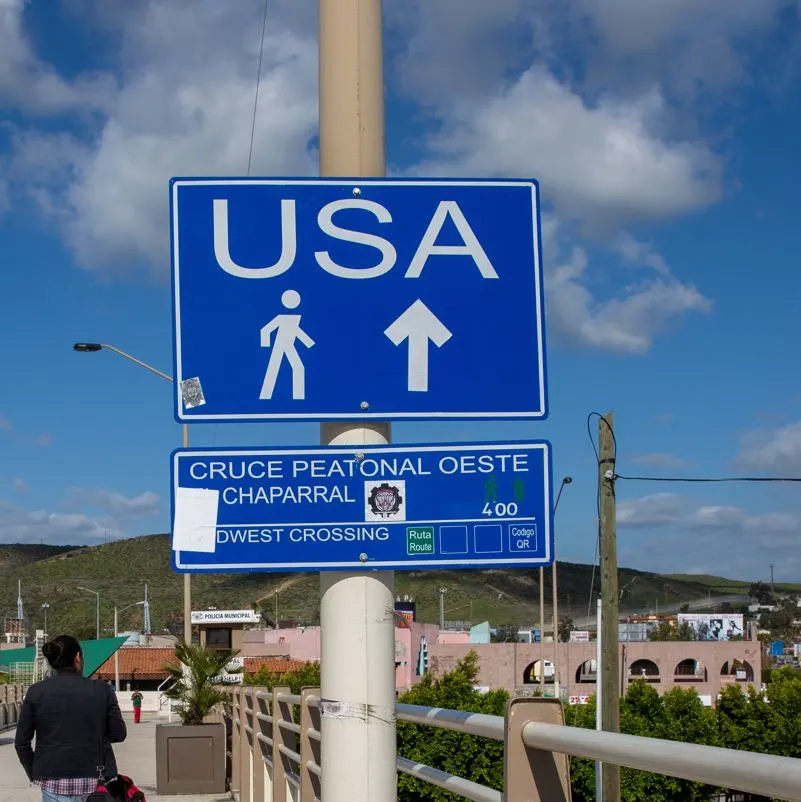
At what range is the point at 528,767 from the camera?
2.91 meters

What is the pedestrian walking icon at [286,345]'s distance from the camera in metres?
3.50

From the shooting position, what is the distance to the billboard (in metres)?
124

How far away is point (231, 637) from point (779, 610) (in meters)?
161

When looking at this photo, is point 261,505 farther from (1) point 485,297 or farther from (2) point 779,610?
(2) point 779,610

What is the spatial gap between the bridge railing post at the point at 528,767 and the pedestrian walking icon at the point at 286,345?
111cm

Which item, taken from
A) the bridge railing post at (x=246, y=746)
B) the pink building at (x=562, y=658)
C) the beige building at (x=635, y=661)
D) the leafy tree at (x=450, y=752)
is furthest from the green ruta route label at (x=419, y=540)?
the beige building at (x=635, y=661)

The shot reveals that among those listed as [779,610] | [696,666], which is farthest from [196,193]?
[779,610]

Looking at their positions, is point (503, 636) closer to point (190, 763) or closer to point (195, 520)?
point (190, 763)

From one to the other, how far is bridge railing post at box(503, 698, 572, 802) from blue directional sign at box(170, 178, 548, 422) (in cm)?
92

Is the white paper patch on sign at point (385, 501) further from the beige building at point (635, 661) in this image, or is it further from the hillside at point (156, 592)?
the hillside at point (156, 592)

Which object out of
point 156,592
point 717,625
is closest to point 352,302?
point 717,625

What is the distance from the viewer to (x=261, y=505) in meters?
3.41

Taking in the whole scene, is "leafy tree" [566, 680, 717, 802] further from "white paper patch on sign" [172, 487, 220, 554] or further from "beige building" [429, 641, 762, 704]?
"beige building" [429, 641, 762, 704]

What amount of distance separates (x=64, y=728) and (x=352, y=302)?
382cm
